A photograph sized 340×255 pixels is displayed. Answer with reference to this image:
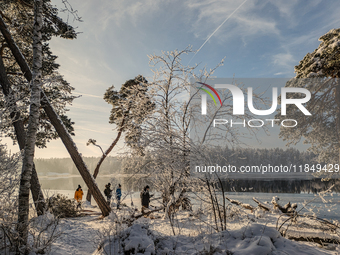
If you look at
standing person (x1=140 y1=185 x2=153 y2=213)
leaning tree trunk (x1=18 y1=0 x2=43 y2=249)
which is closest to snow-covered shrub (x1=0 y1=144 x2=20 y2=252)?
leaning tree trunk (x1=18 y1=0 x2=43 y2=249)

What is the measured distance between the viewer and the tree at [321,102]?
10.4 m

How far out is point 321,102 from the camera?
39.5ft

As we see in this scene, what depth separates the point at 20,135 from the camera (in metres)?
7.81

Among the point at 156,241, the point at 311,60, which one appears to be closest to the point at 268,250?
the point at 156,241

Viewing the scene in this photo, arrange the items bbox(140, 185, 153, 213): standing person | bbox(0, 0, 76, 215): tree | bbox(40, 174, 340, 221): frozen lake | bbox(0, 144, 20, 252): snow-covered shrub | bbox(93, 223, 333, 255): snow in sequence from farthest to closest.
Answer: bbox(140, 185, 153, 213): standing person
bbox(0, 0, 76, 215): tree
bbox(40, 174, 340, 221): frozen lake
bbox(0, 144, 20, 252): snow-covered shrub
bbox(93, 223, 333, 255): snow

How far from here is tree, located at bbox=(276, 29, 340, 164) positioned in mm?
10367

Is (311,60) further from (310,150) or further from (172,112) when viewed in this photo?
(172,112)

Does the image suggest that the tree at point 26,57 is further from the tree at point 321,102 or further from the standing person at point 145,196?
the tree at point 321,102

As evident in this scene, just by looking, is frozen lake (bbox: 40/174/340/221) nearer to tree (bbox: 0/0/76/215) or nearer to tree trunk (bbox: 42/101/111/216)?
tree trunk (bbox: 42/101/111/216)

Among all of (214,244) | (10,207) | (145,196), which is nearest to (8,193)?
(10,207)

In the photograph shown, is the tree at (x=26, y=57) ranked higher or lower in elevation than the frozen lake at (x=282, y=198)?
higher

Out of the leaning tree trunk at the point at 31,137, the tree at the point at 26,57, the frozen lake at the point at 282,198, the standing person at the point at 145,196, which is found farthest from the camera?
the standing person at the point at 145,196

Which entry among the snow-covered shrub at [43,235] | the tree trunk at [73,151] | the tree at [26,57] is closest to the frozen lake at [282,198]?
the snow-covered shrub at [43,235]

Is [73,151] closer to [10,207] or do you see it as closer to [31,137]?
[31,137]
